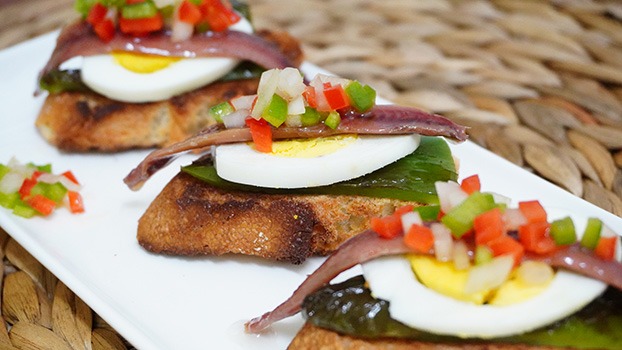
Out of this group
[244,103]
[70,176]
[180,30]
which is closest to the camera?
[244,103]

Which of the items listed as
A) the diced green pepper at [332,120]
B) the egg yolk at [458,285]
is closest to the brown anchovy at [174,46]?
the diced green pepper at [332,120]

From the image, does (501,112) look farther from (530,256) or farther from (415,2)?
(530,256)

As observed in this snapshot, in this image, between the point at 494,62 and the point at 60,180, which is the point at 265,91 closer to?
the point at 60,180

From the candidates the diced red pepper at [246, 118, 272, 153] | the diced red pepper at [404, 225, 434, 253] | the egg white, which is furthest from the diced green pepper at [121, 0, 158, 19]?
the egg white

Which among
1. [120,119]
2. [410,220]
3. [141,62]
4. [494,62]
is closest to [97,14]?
[141,62]

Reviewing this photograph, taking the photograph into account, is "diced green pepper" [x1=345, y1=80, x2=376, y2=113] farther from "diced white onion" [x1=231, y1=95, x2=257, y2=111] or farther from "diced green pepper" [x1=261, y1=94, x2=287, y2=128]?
"diced white onion" [x1=231, y1=95, x2=257, y2=111]
